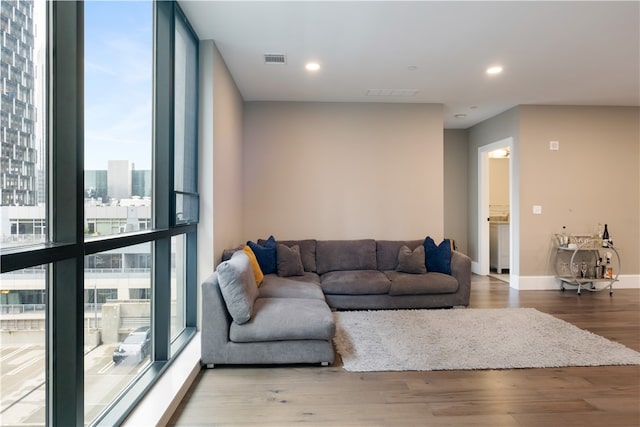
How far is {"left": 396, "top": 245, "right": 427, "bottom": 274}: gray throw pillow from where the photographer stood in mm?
4309

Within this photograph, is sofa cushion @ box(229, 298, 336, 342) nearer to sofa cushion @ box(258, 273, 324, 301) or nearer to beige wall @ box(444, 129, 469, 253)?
sofa cushion @ box(258, 273, 324, 301)

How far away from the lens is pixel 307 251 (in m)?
4.57

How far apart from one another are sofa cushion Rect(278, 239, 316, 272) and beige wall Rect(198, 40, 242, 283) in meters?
0.96

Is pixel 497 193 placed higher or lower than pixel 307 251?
higher

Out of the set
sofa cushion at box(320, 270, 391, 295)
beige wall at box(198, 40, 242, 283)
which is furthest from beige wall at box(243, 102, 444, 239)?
beige wall at box(198, 40, 242, 283)

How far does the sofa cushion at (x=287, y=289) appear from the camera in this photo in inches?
130

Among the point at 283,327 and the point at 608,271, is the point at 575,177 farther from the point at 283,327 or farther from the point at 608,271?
the point at 283,327

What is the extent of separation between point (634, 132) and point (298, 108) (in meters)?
5.04

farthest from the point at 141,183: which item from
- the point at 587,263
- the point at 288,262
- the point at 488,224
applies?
Answer: the point at 587,263

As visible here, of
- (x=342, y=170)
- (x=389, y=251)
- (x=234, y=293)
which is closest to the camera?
(x=234, y=293)

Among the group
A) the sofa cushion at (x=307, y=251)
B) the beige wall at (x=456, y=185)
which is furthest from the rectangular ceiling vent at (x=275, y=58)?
the beige wall at (x=456, y=185)

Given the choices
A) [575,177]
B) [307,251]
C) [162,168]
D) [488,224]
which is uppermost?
[575,177]

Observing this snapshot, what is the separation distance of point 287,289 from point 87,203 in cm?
202

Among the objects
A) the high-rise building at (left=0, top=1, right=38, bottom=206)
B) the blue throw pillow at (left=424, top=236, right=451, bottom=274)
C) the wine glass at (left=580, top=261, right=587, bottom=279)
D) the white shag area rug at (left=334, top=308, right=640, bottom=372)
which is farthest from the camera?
the wine glass at (left=580, top=261, right=587, bottom=279)
